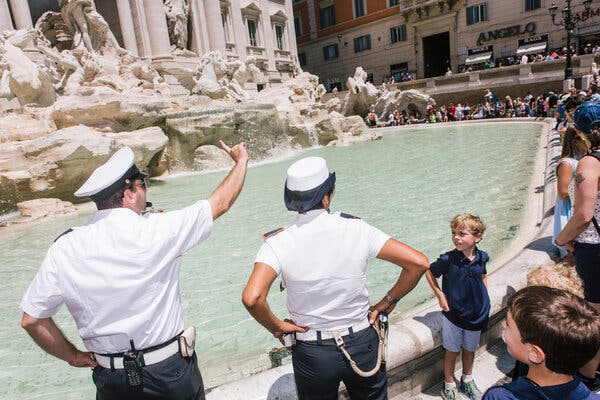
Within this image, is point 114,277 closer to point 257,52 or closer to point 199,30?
point 199,30

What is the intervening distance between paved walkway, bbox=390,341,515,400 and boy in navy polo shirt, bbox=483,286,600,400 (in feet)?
4.30

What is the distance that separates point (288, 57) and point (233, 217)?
93.7 feet

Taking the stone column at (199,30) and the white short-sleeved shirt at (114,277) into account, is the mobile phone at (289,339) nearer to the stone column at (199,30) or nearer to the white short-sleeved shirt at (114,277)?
the white short-sleeved shirt at (114,277)

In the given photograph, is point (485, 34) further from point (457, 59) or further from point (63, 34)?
point (63, 34)

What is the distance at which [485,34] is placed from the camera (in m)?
29.6

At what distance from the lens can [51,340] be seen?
1660 millimetres

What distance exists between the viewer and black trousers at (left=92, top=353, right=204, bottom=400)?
159cm

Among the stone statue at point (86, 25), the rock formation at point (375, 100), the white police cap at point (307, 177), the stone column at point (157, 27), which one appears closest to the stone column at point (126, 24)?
the stone column at point (157, 27)

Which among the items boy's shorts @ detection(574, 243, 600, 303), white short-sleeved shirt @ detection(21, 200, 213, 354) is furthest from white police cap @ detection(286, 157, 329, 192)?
boy's shorts @ detection(574, 243, 600, 303)

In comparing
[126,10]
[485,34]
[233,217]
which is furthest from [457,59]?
[233,217]

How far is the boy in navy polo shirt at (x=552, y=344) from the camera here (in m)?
1.15

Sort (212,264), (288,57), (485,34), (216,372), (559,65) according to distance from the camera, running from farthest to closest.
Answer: (288,57) < (485,34) < (559,65) < (212,264) < (216,372)

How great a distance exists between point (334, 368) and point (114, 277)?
3.04ft

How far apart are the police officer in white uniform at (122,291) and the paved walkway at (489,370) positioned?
1430mm
